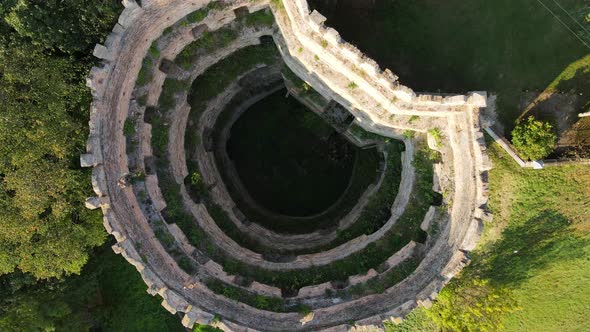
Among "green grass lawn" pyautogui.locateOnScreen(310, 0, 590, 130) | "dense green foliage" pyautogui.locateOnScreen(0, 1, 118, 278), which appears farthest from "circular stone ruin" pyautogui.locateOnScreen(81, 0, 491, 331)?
"green grass lawn" pyautogui.locateOnScreen(310, 0, 590, 130)

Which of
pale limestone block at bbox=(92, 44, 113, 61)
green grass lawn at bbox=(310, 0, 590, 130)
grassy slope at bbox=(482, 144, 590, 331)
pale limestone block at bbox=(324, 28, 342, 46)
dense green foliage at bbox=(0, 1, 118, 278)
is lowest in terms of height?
dense green foliage at bbox=(0, 1, 118, 278)

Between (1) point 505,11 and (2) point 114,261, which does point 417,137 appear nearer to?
(1) point 505,11

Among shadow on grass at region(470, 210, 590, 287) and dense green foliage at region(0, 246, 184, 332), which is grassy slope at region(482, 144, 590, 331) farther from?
dense green foliage at region(0, 246, 184, 332)

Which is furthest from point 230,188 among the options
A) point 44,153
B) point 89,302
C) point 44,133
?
point 89,302

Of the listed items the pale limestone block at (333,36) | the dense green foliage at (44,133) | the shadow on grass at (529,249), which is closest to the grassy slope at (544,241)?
the shadow on grass at (529,249)

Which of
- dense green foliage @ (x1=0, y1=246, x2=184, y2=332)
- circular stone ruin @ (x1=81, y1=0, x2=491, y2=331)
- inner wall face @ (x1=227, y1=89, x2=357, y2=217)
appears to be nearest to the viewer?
circular stone ruin @ (x1=81, y1=0, x2=491, y2=331)

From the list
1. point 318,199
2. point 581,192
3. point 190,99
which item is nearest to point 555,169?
point 581,192
